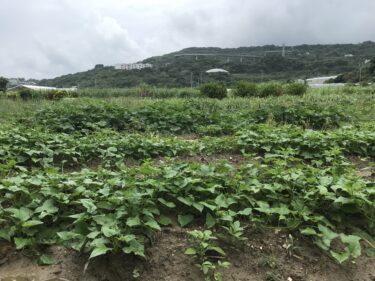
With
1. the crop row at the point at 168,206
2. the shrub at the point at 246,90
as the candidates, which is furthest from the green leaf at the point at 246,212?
the shrub at the point at 246,90

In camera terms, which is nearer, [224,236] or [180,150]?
[224,236]

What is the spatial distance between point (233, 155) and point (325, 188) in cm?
238

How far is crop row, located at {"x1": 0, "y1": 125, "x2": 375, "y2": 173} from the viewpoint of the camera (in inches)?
190

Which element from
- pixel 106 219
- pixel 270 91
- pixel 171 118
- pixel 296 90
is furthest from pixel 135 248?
pixel 296 90

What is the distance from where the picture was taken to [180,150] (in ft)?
17.7

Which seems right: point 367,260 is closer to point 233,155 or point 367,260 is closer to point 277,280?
point 277,280

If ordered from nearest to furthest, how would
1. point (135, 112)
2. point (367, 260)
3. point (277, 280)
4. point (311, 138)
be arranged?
point (277, 280) < point (367, 260) < point (311, 138) < point (135, 112)

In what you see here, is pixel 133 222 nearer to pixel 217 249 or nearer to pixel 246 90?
pixel 217 249

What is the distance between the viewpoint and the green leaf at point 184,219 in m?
2.86

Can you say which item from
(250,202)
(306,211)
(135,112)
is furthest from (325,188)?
(135,112)

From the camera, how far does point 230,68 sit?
149 ft

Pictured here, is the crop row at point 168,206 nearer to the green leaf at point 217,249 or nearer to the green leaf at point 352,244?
the green leaf at point 352,244

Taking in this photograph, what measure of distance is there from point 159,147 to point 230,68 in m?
41.4

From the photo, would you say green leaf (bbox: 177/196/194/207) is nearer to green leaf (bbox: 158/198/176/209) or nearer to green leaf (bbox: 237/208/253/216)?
green leaf (bbox: 158/198/176/209)
